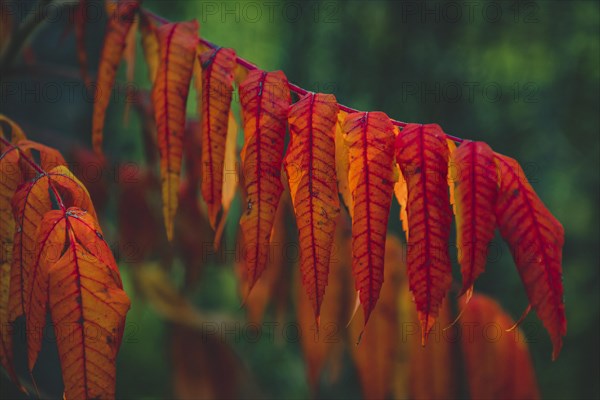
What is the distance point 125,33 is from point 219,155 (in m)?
0.24

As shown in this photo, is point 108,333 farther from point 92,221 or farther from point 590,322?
point 590,322

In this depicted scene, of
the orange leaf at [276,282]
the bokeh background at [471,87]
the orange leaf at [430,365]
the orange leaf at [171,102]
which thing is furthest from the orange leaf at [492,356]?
the bokeh background at [471,87]

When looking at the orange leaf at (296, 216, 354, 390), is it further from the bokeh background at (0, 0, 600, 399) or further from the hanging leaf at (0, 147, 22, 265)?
the bokeh background at (0, 0, 600, 399)

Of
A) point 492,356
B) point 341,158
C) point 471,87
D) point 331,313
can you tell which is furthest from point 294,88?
point 471,87

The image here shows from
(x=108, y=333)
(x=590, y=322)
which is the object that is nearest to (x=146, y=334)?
(x=590, y=322)

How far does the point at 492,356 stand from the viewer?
0.89 meters

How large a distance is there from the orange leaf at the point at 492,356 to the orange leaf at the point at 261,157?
466mm

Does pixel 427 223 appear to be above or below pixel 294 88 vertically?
below

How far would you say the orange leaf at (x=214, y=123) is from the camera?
22.3 inches

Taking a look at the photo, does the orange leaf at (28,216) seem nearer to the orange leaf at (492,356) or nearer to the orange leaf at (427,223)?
the orange leaf at (427,223)

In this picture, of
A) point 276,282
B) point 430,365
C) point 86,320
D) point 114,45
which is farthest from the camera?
point 276,282

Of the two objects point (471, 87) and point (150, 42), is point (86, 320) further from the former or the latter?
point (471, 87)

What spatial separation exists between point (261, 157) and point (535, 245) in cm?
23

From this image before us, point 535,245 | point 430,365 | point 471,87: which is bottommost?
point 430,365
